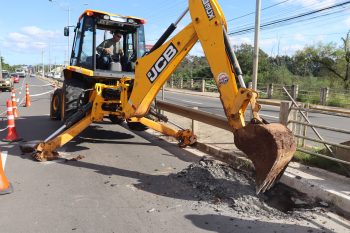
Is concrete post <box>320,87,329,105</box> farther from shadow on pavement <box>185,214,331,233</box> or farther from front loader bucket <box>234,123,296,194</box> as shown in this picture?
shadow on pavement <box>185,214,331,233</box>

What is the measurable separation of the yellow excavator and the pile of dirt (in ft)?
0.91

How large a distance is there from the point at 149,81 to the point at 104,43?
12.9ft

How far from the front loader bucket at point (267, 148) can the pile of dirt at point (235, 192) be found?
262mm

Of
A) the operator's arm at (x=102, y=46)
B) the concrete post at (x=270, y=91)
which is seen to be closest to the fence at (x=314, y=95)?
the concrete post at (x=270, y=91)

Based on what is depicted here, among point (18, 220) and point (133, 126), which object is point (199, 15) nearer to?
point (18, 220)

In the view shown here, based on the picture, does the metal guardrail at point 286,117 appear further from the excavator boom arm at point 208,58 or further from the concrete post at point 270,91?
the concrete post at point 270,91

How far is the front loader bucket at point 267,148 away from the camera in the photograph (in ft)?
17.9

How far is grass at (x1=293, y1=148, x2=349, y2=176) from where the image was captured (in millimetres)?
7008

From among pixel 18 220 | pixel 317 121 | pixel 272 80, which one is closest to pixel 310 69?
pixel 272 80

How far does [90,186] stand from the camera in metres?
6.62

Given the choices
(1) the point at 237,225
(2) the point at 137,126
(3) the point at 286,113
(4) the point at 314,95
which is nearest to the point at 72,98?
(2) the point at 137,126

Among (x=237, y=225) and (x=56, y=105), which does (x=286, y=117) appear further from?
(x=56, y=105)

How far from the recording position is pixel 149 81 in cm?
781

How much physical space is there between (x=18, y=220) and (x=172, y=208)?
2.01m
